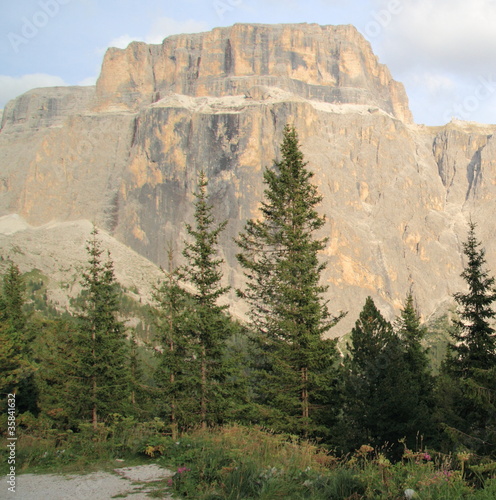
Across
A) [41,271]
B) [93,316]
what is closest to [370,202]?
[41,271]

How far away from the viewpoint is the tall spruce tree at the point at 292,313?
1520 centimetres

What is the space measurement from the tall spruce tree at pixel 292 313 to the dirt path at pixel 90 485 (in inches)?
286

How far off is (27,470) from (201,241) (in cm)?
1120

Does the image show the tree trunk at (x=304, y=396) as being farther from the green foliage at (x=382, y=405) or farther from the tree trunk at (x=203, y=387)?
the tree trunk at (x=203, y=387)

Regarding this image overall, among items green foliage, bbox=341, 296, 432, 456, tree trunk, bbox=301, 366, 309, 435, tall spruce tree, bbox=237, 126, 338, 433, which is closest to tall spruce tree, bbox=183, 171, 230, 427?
tall spruce tree, bbox=237, 126, 338, 433

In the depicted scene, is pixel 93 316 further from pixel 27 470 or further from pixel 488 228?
pixel 488 228

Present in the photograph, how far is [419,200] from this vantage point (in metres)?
163

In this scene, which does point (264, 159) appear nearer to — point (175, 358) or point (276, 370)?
point (175, 358)

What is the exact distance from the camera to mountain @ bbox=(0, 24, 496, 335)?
15012 centimetres

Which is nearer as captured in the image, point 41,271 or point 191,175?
point 41,271

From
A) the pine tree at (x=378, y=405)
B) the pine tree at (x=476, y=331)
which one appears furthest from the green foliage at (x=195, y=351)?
the pine tree at (x=476, y=331)

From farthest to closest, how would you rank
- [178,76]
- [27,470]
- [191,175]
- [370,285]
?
[178,76], [191,175], [370,285], [27,470]

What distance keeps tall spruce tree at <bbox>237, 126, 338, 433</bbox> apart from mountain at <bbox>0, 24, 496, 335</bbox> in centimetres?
11453

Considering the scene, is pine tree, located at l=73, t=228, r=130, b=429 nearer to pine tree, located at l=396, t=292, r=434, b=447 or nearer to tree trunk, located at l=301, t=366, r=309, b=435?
tree trunk, located at l=301, t=366, r=309, b=435
